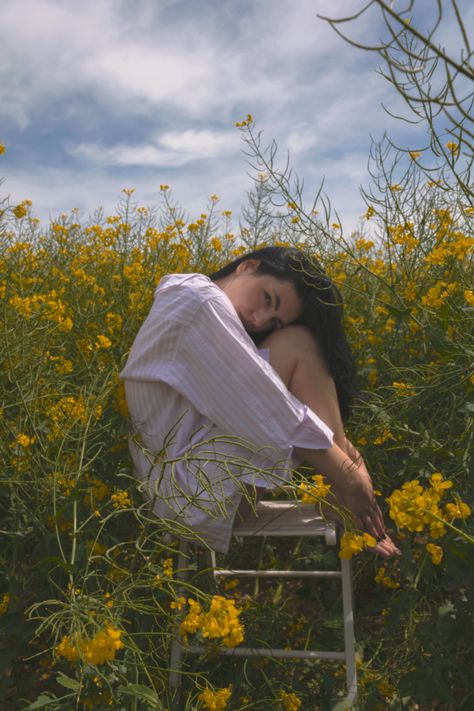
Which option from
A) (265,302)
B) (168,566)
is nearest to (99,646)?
(168,566)

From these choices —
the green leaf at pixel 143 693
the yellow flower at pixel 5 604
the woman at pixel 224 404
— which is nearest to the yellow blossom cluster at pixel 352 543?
the woman at pixel 224 404

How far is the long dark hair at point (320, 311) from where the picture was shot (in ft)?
6.01

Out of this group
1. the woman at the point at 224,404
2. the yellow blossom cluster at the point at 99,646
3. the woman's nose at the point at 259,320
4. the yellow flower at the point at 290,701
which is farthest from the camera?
the woman's nose at the point at 259,320

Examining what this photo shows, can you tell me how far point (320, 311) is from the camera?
1844 millimetres

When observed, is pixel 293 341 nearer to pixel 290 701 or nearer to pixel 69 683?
pixel 290 701

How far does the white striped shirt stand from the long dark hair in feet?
0.88

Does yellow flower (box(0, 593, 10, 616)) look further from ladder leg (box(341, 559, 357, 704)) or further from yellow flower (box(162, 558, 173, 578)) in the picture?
ladder leg (box(341, 559, 357, 704))

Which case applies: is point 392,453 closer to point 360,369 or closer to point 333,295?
point 360,369

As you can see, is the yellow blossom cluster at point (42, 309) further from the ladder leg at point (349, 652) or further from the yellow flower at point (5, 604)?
the ladder leg at point (349, 652)

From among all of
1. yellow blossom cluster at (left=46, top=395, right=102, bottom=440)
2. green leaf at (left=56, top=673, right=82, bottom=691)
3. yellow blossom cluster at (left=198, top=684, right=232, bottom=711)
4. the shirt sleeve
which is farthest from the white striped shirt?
green leaf at (left=56, top=673, right=82, bottom=691)

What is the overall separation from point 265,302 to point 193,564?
68cm

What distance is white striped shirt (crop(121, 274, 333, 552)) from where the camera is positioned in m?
1.56

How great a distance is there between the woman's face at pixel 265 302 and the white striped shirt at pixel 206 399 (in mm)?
195

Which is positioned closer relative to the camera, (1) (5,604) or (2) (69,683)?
(2) (69,683)
